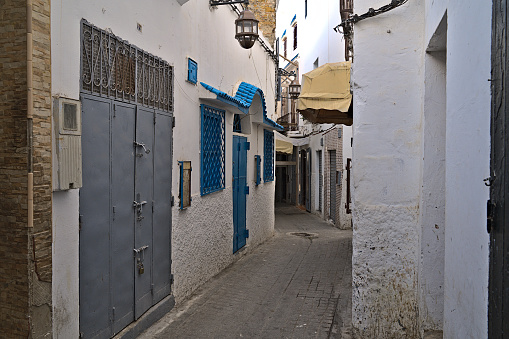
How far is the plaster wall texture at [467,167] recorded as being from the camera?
7.45ft

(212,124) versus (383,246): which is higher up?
(212,124)

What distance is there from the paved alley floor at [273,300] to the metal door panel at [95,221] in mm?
1046

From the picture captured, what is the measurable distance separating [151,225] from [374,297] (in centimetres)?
261

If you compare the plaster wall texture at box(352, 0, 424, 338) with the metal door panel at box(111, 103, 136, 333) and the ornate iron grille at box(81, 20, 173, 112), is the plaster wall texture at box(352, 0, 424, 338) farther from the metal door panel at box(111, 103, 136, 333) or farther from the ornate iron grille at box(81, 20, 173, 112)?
Answer: the metal door panel at box(111, 103, 136, 333)

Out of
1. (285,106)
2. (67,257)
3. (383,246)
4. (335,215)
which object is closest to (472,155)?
(383,246)

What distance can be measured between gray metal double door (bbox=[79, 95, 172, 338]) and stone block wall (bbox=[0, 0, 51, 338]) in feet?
2.24

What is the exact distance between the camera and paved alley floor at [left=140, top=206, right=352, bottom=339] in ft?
17.5

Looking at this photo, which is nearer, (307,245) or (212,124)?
(212,124)

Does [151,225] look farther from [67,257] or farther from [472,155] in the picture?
[472,155]

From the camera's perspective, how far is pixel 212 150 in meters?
7.53

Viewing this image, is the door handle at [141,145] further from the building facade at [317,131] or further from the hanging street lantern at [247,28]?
the building facade at [317,131]

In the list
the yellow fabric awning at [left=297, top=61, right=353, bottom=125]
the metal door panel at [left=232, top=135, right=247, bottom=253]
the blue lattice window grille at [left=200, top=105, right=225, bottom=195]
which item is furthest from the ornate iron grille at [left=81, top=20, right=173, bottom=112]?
the metal door panel at [left=232, top=135, right=247, bottom=253]

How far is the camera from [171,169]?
19.2 feet

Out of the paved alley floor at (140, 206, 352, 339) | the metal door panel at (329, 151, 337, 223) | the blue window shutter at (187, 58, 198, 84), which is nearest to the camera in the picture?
the paved alley floor at (140, 206, 352, 339)
